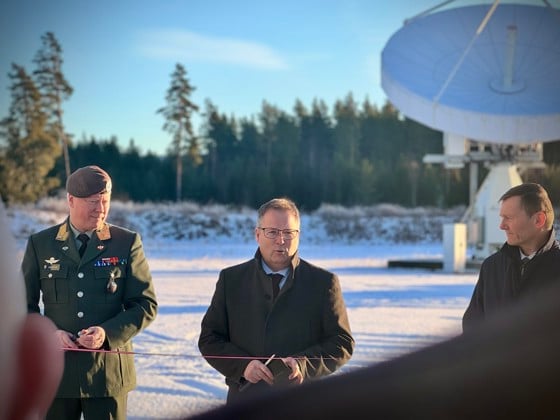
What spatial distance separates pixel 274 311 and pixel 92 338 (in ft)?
2.89

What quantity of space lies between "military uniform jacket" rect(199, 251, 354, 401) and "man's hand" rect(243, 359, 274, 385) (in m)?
0.11

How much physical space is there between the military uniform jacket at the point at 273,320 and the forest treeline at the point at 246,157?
30.2 meters

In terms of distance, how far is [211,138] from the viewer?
64812mm

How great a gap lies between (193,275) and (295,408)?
15.1 meters

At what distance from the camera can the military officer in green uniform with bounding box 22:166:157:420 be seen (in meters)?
3.14

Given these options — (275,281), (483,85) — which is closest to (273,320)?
(275,281)

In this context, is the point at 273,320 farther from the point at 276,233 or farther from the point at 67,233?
the point at 67,233

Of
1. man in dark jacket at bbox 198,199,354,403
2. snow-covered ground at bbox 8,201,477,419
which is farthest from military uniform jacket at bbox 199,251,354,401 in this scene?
snow-covered ground at bbox 8,201,477,419

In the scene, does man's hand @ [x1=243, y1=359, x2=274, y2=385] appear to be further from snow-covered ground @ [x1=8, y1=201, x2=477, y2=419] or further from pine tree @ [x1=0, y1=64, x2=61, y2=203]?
pine tree @ [x1=0, y1=64, x2=61, y2=203]

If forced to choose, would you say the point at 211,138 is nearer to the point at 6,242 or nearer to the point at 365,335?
the point at 365,335

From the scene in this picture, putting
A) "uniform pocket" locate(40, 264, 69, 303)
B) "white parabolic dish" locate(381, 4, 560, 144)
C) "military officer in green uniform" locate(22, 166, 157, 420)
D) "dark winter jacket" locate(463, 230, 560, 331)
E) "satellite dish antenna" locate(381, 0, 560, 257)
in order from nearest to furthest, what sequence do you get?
"dark winter jacket" locate(463, 230, 560, 331) < "military officer in green uniform" locate(22, 166, 157, 420) < "uniform pocket" locate(40, 264, 69, 303) < "white parabolic dish" locate(381, 4, 560, 144) < "satellite dish antenna" locate(381, 0, 560, 257)

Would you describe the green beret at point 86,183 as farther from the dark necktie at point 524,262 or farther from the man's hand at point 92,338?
the dark necktie at point 524,262

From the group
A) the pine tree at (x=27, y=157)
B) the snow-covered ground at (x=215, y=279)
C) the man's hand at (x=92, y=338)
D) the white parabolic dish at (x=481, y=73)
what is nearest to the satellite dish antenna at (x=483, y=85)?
the white parabolic dish at (x=481, y=73)

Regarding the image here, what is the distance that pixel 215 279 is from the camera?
48.3ft
